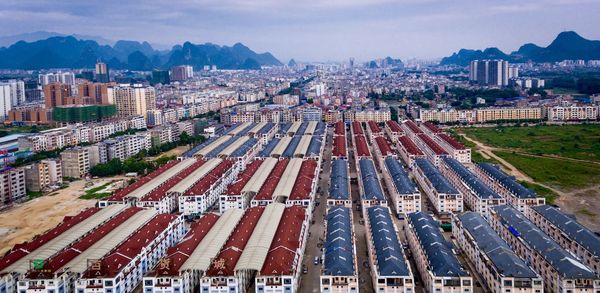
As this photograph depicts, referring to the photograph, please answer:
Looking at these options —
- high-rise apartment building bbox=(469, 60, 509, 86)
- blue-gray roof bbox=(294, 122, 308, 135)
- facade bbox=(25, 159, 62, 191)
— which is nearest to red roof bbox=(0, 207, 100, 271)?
facade bbox=(25, 159, 62, 191)

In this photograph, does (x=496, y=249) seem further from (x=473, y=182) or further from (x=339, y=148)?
(x=339, y=148)

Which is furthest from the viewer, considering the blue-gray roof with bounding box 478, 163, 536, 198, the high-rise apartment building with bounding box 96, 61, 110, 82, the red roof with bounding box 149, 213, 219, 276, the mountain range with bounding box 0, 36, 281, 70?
the mountain range with bounding box 0, 36, 281, 70

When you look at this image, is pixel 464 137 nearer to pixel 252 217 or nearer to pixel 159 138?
pixel 159 138

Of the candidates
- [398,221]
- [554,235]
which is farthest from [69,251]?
[554,235]

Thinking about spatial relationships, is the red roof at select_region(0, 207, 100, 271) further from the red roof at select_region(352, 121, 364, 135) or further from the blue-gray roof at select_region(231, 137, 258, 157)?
the red roof at select_region(352, 121, 364, 135)

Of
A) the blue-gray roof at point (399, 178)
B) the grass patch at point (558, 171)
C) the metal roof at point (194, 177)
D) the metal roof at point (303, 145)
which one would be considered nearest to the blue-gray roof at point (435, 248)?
the blue-gray roof at point (399, 178)

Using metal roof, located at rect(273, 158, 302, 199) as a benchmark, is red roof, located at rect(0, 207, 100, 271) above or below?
below
